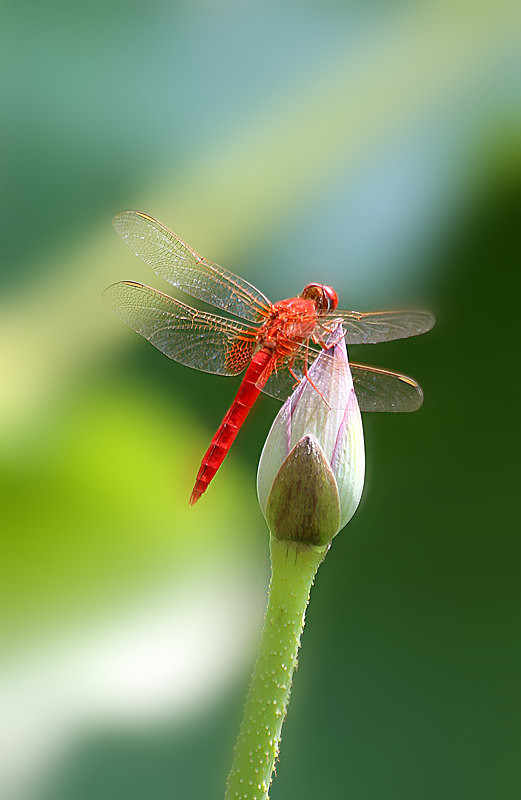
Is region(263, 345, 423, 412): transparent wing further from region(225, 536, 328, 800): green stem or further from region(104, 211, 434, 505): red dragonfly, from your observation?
region(225, 536, 328, 800): green stem

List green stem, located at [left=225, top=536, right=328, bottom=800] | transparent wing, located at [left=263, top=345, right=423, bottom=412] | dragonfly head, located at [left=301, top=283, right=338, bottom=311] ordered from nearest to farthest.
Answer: green stem, located at [left=225, top=536, right=328, bottom=800], transparent wing, located at [left=263, top=345, right=423, bottom=412], dragonfly head, located at [left=301, top=283, right=338, bottom=311]

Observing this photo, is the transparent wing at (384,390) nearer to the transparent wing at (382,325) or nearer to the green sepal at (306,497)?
the transparent wing at (382,325)

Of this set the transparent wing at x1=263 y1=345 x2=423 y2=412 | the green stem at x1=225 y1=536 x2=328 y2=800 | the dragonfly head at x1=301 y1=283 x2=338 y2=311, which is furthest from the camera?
the dragonfly head at x1=301 y1=283 x2=338 y2=311

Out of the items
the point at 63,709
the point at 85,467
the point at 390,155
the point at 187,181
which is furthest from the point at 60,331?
the point at 390,155

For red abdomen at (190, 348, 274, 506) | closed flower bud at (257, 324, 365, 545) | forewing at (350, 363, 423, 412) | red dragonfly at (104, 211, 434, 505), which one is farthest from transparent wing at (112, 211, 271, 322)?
closed flower bud at (257, 324, 365, 545)

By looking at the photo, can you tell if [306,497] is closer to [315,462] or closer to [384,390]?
[315,462]

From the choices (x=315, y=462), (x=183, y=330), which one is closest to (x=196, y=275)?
(x=183, y=330)

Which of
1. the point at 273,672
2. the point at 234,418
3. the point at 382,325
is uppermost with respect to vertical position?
the point at 382,325

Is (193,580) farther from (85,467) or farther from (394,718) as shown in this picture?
(394,718)
